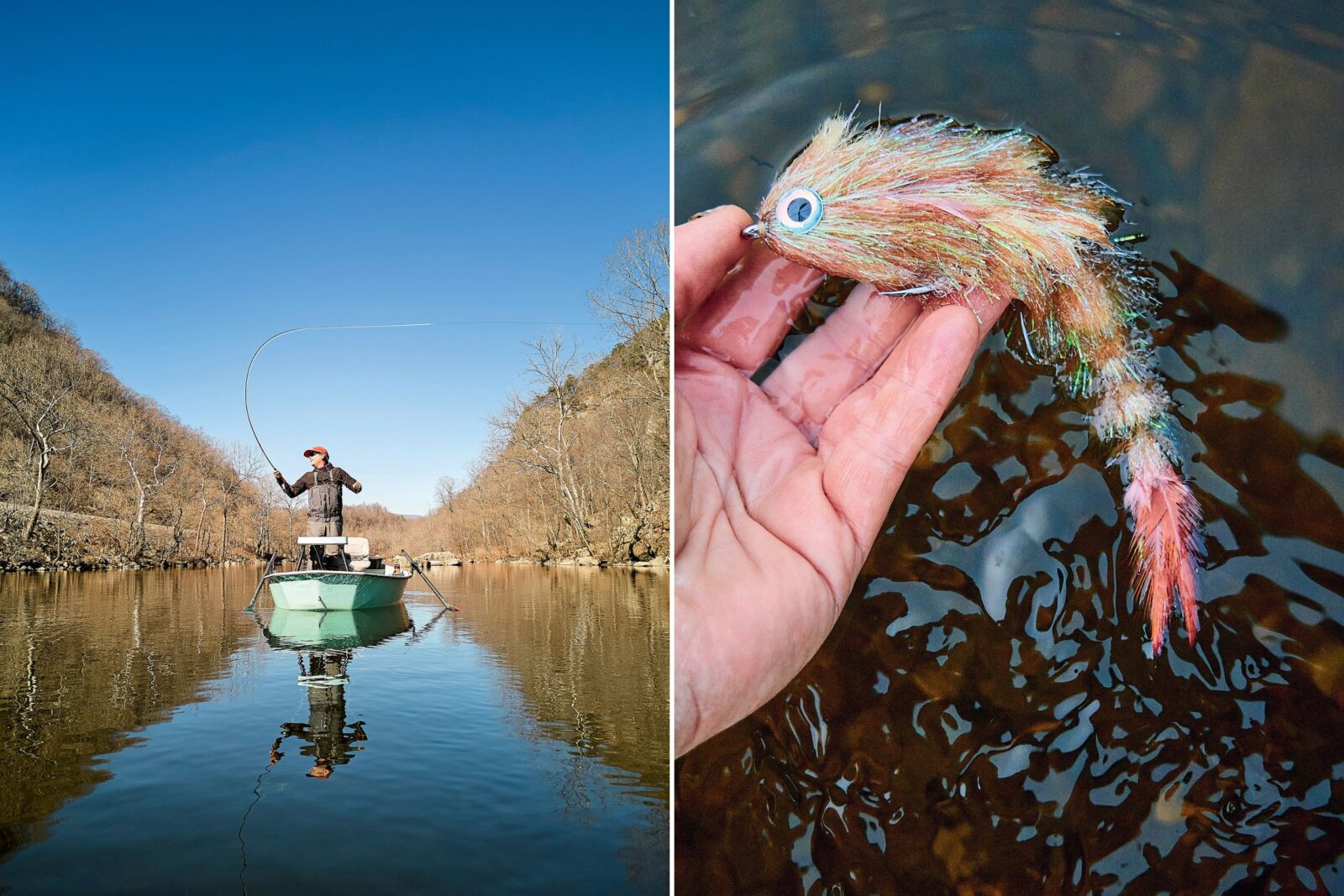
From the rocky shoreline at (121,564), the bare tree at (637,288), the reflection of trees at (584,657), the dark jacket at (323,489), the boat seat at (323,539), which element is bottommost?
the reflection of trees at (584,657)

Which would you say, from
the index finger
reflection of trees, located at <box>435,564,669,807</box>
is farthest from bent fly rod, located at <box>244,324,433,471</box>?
the index finger

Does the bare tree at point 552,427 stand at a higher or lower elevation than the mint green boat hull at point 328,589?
higher

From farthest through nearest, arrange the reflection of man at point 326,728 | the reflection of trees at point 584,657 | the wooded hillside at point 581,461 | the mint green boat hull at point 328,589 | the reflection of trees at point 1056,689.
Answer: the wooded hillside at point 581,461
the mint green boat hull at point 328,589
the reflection of trees at point 584,657
the reflection of man at point 326,728
the reflection of trees at point 1056,689

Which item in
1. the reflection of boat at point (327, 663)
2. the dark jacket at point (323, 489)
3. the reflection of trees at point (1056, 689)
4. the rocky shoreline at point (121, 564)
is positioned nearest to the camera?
the reflection of trees at point (1056, 689)

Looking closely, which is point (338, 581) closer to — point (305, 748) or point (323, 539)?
point (323, 539)

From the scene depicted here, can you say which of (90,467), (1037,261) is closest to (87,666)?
(90,467)

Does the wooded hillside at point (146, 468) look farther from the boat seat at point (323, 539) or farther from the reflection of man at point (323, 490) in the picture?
the boat seat at point (323, 539)

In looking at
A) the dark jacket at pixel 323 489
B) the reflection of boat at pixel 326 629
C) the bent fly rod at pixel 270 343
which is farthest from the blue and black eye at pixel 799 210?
the reflection of boat at pixel 326 629

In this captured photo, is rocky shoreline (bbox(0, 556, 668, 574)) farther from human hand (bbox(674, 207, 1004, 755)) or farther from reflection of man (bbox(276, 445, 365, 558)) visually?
human hand (bbox(674, 207, 1004, 755))

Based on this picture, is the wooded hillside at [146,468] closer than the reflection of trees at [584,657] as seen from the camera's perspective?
Yes
